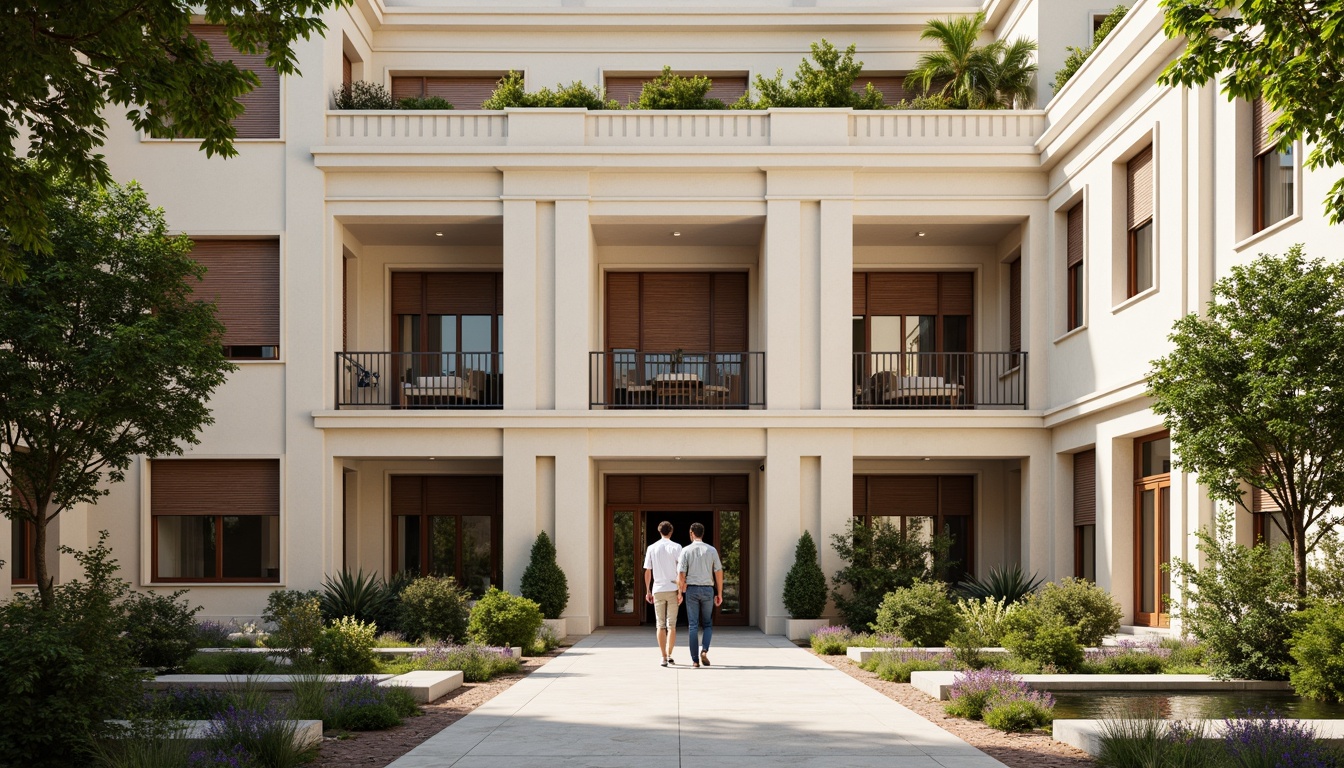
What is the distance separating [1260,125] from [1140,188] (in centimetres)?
331

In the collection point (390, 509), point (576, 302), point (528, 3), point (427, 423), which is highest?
point (528, 3)

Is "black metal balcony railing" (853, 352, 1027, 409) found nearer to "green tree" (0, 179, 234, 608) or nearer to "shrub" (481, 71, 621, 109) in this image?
"shrub" (481, 71, 621, 109)

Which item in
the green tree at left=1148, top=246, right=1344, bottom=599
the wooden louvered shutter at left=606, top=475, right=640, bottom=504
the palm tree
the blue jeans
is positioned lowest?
the blue jeans

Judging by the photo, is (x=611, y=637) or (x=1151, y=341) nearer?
(x=1151, y=341)

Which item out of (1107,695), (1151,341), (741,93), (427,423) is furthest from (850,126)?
(1107,695)

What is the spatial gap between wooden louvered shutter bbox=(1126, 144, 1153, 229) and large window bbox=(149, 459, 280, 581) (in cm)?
1426

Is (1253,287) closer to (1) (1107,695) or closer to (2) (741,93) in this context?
(1) (1107,695)

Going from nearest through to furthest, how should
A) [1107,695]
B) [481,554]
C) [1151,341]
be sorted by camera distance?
[1107,695] → [1151,341] → [481,554]

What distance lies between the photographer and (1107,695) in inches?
476

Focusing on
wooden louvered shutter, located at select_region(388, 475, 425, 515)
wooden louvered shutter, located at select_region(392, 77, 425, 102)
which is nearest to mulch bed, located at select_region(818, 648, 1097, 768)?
wooden louvered shutter, located at select_region(388, 475, 425, 515)

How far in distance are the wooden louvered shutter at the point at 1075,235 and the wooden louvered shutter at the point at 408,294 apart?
38.8 feet

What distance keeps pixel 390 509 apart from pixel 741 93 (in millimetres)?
10665

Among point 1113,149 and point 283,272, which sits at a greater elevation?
point 1113,149

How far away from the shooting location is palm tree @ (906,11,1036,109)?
899 inches
